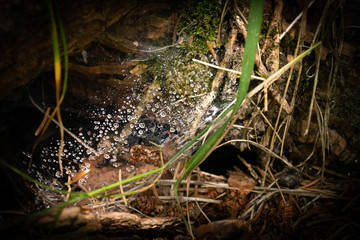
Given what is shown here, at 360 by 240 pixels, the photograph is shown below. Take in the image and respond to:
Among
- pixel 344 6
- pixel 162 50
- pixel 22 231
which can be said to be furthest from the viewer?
pixel 162 50

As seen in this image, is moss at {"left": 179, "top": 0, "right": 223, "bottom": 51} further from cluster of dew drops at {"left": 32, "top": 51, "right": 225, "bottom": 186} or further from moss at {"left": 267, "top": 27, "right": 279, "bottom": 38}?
moss at {"left": 267, "top": 27, "right": 279, "bottom": 38}

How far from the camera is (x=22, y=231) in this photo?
956mm

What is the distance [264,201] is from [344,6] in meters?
1.54

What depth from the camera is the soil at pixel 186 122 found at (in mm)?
1421

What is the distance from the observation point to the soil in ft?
4.66

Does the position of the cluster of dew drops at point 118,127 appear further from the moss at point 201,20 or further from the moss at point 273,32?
the moss at point 273,32

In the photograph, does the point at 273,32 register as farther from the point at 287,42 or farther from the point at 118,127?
the point at 118,127

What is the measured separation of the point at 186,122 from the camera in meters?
1.61

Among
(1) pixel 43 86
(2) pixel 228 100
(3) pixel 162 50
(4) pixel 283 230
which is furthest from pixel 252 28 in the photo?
(4) pixel 283 230

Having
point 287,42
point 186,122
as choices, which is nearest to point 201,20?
point 287,42

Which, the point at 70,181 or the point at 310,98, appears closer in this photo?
the point at 70,181

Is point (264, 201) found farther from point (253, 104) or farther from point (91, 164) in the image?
point (91, 164)

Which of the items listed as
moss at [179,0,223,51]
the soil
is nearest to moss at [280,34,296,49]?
the soil

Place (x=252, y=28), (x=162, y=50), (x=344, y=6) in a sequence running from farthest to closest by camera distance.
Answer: (x=162, y=50), (x=344, y=6), (x=252, y=28)
